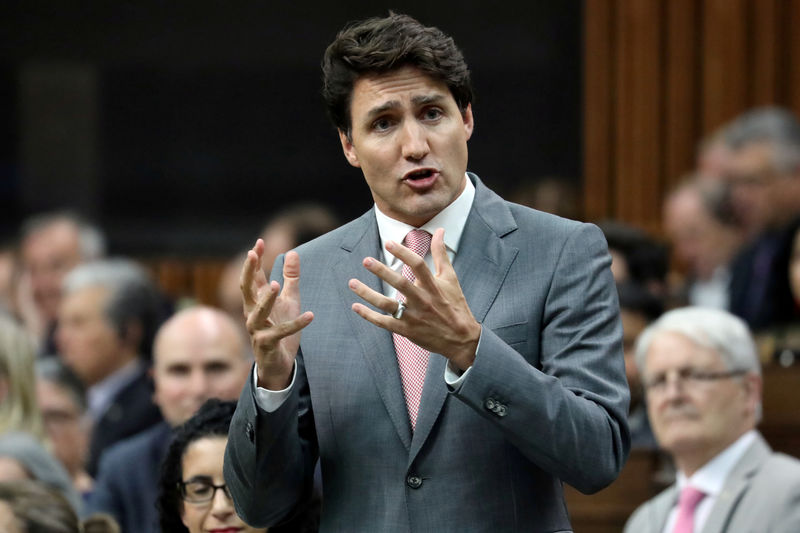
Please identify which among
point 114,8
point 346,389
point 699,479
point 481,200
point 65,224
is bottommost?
point 699,479

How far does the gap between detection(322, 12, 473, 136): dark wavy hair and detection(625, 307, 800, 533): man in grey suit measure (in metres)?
1.51

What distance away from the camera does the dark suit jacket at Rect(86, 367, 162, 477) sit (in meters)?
5.10

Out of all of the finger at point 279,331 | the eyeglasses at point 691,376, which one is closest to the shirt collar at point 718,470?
the eyeglasses at point 691,376

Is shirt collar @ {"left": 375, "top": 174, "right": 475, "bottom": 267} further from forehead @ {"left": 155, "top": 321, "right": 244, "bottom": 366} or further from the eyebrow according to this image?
forehead @ {"left": 155, "top": 321, "right": 244, "bottom": 366}

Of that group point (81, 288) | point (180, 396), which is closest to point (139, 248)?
point (81, 288)

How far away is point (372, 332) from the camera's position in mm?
2277

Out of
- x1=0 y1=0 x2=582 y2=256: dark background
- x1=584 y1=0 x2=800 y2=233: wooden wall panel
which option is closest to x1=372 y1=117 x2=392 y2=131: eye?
x1=584 y1=0 x2=800 y2=233: wooden wall panel

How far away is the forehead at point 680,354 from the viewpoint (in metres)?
3.64

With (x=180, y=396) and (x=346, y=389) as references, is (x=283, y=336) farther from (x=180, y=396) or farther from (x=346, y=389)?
(x=180, y=396)

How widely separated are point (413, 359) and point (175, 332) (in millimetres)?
2223

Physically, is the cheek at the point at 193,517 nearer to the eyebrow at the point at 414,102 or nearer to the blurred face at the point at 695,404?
the eyebrow at the point at 414,102

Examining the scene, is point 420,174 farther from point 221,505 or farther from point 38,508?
point 38,508

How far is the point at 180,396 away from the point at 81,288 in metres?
1.76

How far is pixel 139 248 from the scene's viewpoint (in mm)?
8414
